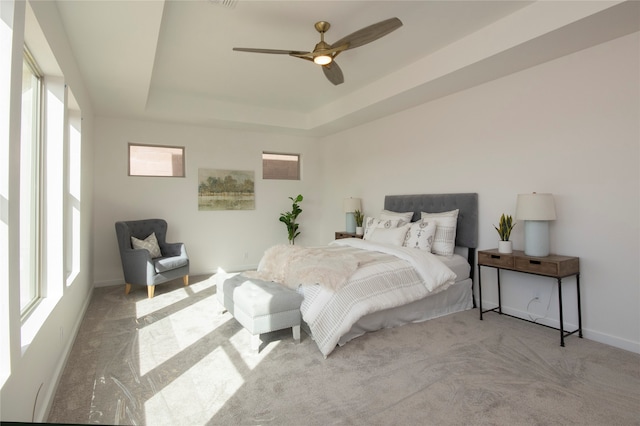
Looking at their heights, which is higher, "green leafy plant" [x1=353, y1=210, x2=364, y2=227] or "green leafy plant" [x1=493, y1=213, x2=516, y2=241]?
"green leafy plant" [x1=353, y1=210, x2=364, y2=227]

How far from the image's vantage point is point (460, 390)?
220cm

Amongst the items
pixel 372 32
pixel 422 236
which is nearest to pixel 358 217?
pixel 422 236

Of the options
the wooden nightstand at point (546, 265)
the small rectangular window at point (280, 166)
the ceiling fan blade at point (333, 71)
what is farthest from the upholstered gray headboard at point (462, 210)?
the small rectangular window at point (280, 166)

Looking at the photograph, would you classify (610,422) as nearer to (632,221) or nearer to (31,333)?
(632,221)

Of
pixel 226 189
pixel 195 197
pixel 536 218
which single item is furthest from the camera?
pixel 226 189

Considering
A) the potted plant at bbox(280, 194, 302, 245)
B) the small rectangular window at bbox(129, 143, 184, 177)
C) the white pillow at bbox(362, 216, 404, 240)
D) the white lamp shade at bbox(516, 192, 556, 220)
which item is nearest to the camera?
the white lamp shade at bbox(516, 192, 556, 220)

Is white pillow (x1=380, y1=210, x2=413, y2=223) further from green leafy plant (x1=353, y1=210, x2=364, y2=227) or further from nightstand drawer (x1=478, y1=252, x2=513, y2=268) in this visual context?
nightstand drawer (x1=478, y1=252, x2=513, y2=268)

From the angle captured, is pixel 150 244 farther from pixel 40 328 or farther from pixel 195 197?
pixel 40 328

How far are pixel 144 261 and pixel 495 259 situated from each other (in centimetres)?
420

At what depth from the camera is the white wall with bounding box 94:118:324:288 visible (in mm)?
5129

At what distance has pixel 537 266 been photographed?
306cm

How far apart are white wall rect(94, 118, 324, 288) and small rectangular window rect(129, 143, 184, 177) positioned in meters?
0.12

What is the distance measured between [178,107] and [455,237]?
443cm

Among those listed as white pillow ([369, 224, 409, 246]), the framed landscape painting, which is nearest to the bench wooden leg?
white pillow ([369, 224, 409, 246])
